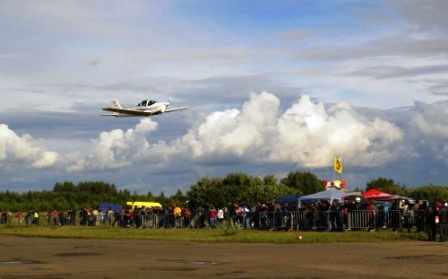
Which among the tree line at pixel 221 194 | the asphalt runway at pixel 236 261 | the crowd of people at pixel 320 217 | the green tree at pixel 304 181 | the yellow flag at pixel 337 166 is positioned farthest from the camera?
the green tree at pixel 304 181

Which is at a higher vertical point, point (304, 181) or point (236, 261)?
point (304, 181)

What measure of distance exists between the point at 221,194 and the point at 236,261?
252 feet

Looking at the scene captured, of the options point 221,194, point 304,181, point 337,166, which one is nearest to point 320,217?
point 337,166

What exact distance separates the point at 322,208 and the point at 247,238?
26.1 feet

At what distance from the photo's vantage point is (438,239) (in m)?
33.9

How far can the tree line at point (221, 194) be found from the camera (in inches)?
3788

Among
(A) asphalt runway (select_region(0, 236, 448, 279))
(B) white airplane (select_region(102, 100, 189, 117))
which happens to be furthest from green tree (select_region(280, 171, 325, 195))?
(A) asphalt runway (select_region(0, 236, 448, 279))

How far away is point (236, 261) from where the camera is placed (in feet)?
78.6

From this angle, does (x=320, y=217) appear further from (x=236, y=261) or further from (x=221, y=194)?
(x=221, y=194)

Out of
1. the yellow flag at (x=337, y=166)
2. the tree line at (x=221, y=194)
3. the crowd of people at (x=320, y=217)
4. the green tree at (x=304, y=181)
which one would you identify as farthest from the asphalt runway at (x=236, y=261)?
the green tree at (x=304, y=181)

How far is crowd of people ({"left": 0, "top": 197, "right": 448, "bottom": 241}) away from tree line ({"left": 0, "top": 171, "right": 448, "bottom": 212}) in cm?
2424

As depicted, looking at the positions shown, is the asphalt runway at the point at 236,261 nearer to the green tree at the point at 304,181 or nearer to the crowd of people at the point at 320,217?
the crowd of people at the point at 320,217

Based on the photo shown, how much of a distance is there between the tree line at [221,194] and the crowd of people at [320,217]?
2424 cm

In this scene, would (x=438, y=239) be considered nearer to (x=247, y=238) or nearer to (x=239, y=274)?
(x=247, y=238)
